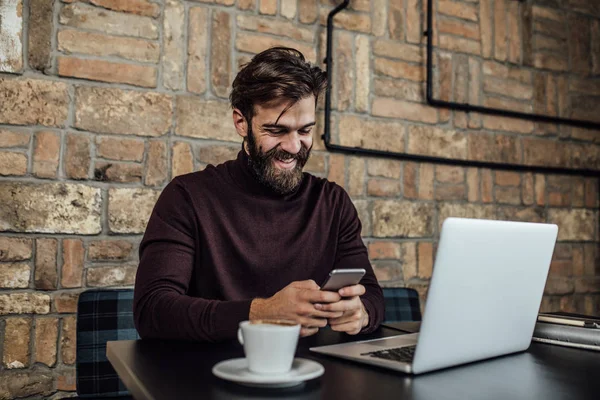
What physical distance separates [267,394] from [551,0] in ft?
9.80

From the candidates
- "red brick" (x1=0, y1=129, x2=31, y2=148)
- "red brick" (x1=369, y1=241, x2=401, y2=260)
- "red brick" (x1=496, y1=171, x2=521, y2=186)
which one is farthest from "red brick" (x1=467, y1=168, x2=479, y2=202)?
"red brick" (x1=0, y1=129, x2=31, y2=148)

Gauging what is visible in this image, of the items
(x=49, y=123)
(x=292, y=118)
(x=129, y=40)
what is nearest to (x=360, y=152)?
(x=292, y=118)

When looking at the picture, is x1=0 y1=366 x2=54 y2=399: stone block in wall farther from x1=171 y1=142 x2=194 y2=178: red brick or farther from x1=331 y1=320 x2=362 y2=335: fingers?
x1=331 y1=320 x2=362 y2=335: fingers

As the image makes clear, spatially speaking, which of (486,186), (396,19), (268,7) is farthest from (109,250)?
(486,186)

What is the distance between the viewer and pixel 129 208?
7.14 ft

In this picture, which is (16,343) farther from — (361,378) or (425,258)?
(425,258)

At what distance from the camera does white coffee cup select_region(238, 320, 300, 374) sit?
2.74ft

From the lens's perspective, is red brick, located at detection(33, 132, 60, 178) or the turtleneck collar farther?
red brick, located at detection(33, 132, 60, 178)

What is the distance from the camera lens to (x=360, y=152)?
2.60 metres

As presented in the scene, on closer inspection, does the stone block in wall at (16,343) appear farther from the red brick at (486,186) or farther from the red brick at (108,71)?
the red brick at (486,186)

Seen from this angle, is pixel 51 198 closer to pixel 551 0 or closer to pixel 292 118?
pixel 292 118

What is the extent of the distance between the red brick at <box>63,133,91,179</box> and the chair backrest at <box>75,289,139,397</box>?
1.86ft

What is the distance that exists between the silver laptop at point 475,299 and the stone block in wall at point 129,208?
48.9 inches

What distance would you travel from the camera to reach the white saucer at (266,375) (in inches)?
32.4
